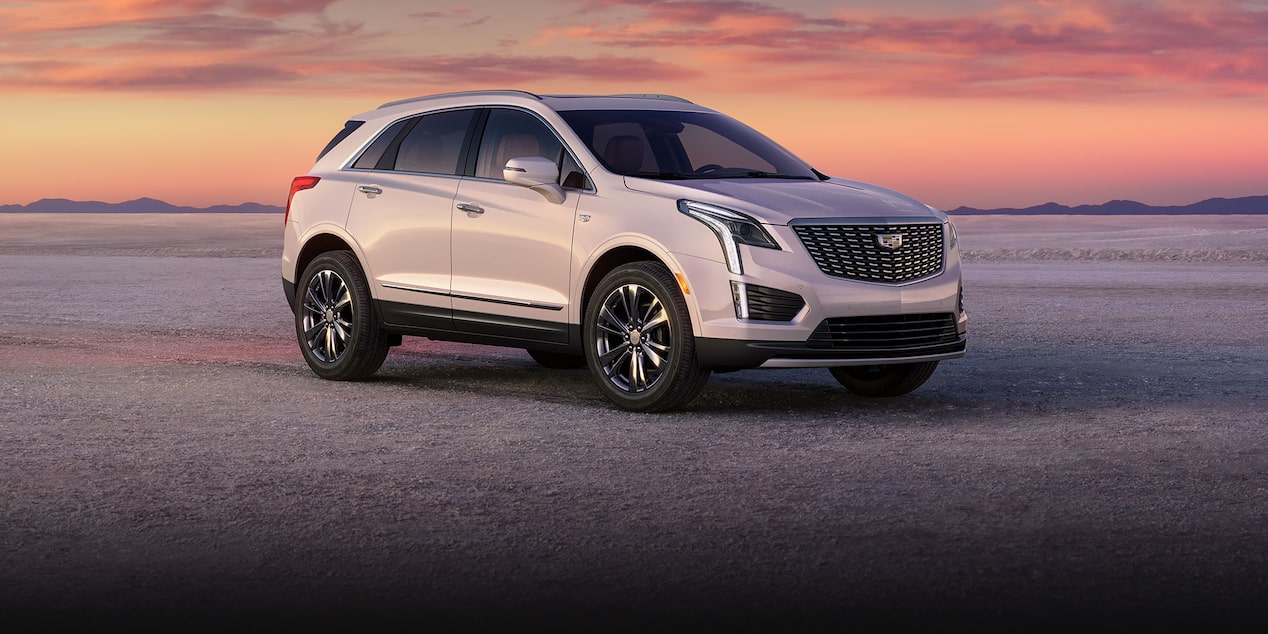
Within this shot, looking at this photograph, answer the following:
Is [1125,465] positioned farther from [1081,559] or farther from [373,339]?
[373,339]

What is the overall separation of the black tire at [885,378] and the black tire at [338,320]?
332cm

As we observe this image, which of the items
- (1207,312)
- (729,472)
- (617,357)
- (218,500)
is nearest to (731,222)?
(617,357)

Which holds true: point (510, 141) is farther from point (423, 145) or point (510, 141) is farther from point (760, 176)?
point (760, 176)

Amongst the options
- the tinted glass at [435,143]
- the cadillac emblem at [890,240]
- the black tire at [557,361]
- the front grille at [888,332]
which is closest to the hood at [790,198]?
the cadillac emblem at [890,240]

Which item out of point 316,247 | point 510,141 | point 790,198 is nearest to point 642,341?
point 790,198

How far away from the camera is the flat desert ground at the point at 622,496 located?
5285 millimetres

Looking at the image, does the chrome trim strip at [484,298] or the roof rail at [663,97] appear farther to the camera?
the roof rail at [663,97]

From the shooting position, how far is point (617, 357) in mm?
10094

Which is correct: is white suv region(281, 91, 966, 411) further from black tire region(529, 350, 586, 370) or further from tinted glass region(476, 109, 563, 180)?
black tire region(529, 350, 586, 370)

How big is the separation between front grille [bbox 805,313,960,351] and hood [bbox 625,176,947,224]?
0.62 meters

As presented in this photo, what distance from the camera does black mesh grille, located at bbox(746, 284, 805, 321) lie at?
9.47 meters

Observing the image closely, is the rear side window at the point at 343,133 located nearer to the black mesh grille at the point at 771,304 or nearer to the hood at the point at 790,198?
the hood at the point at 790,198

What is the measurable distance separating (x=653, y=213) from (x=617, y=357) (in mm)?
949

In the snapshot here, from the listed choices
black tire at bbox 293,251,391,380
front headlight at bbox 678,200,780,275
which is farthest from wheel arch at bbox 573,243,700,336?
black tire at bbox 293,251,391,380
